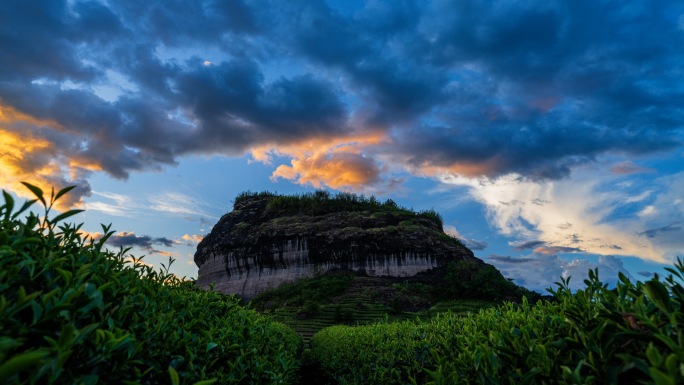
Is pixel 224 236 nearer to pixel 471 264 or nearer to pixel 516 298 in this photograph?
pixel 471 264

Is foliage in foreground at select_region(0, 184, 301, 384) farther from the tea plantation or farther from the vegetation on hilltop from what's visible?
the vegetation on hilltop

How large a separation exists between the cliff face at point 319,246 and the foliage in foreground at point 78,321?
33.9 m

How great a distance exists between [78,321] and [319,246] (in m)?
37.2

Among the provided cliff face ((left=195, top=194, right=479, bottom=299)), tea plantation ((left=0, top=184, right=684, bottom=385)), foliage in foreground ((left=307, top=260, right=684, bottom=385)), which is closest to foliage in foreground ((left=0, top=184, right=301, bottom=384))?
tea plantation ((left=0, top=184, right=684, bottom=385))

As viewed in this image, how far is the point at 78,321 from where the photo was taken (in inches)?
80.8

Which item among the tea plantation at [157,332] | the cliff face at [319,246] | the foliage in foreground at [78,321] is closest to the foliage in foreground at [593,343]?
the tea plantation at [157,332]

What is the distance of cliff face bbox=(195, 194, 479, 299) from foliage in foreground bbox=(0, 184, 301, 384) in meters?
33.9

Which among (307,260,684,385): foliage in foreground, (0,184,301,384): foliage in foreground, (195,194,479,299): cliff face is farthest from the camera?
→ (195,194,479,299): cliff face

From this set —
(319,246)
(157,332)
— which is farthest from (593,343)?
(319,246)

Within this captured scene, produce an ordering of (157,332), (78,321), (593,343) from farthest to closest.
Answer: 1. (157,332)
2. (593,343)
3. (78,321)

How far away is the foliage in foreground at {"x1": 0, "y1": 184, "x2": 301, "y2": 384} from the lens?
5.28ft

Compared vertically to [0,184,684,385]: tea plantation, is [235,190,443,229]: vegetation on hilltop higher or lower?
higher

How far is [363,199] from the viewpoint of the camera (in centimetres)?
4969

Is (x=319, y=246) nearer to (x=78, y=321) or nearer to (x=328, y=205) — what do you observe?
(x=328, y=205)
